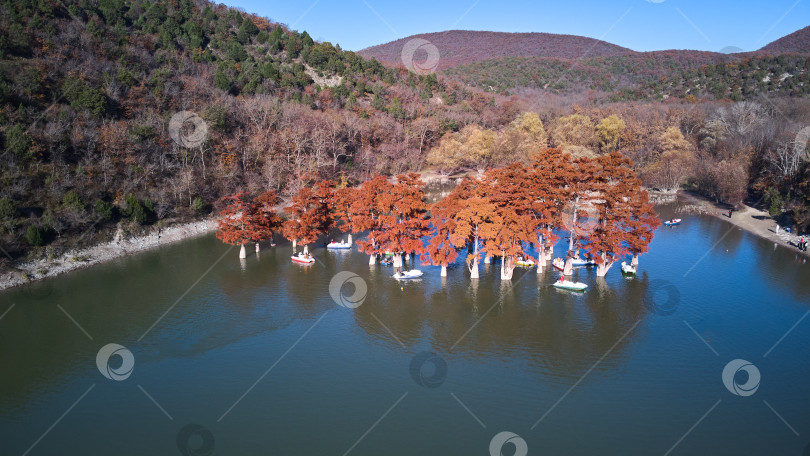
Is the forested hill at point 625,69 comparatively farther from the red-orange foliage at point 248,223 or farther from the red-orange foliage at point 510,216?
the red-orange foliage at point 248,223

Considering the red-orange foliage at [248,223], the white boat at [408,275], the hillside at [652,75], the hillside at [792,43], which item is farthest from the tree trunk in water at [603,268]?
the hillside at [792,43]

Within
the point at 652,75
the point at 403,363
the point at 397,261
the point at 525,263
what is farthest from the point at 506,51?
the point at 403,363

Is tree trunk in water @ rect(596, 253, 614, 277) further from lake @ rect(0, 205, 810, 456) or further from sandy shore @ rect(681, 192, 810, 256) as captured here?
sandy shore @ rect(681, 192, 810, 256)

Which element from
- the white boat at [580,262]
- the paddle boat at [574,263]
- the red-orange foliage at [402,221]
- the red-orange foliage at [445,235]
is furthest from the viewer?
the white boat at [580,262]

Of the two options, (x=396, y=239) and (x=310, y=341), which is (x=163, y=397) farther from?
(x=396, y=239)

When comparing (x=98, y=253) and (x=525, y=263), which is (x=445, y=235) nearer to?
(x=525, y=263)

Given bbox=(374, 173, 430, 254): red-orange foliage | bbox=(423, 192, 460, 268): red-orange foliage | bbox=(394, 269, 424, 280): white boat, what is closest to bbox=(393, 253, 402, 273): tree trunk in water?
bbox=(374, 173, 430, 254): red-orange foliage

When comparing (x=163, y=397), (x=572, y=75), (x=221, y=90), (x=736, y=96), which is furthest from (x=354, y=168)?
(x=572, y=75)
